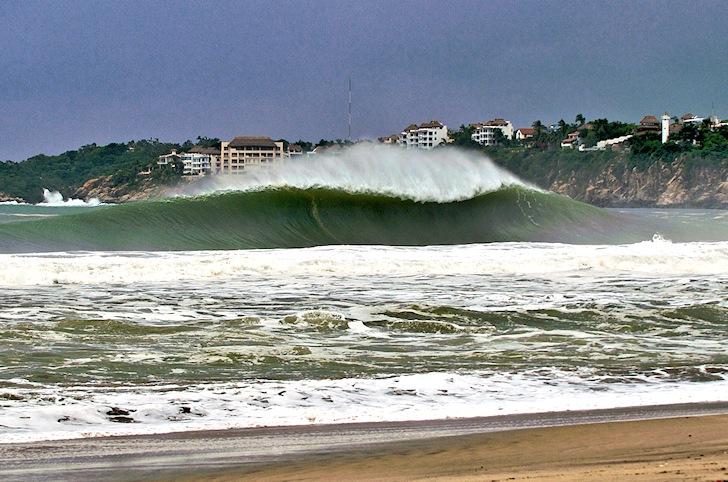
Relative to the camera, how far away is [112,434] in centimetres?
442

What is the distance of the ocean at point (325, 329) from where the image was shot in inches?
207

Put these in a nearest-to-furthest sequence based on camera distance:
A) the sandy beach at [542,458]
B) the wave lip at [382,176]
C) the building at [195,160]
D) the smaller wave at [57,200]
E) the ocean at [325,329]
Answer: the sandy beach at [542,458], the ocean at [325,329], the wave lip at [382,176], the smaller wave at [57,200], the building at [195,160]

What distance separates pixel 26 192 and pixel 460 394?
131021 millimetres

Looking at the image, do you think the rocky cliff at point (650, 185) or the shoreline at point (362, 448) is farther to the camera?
the rocky cliff at point (650, 185)

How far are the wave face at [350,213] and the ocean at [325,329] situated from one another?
178mm

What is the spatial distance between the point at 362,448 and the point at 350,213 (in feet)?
71.8

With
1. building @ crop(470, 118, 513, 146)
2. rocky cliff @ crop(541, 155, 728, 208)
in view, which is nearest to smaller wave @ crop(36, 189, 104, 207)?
rocky cliff @ crop(541, 155, 728, 208)

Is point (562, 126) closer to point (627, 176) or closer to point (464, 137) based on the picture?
point (464, 137)

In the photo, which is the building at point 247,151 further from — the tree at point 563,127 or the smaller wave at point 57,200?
the tree at point 563,127

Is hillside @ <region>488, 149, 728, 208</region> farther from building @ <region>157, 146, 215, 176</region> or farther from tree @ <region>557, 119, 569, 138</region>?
building @ <region>157, 146, 215, 176</region>

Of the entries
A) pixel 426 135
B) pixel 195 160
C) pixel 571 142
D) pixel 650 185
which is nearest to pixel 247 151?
pixel 195 160

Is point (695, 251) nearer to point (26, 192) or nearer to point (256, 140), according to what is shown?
point (256, 140)

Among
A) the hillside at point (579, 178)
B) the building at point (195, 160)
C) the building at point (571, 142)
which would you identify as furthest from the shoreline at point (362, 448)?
the building at point (571, 142)

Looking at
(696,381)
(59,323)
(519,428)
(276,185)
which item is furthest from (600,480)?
(276,185)
